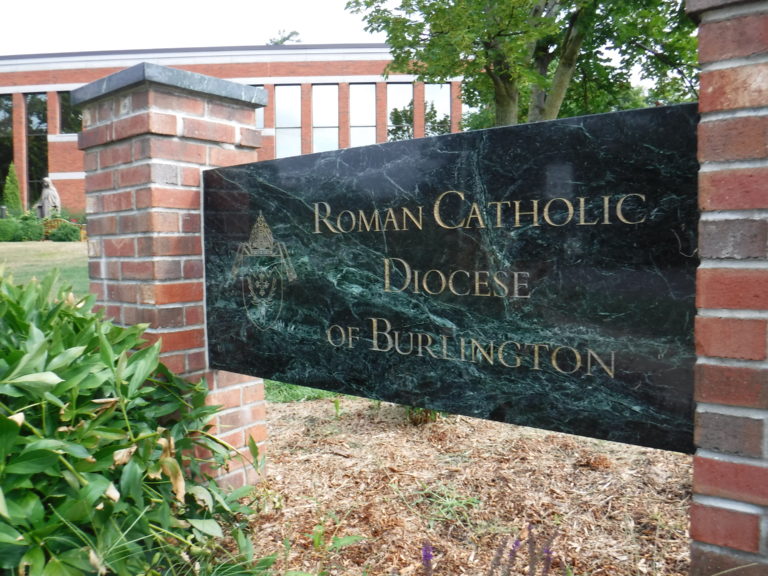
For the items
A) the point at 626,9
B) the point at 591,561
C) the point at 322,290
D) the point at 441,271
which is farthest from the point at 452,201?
the point at 626,9

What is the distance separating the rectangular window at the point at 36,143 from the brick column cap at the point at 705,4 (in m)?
29.4

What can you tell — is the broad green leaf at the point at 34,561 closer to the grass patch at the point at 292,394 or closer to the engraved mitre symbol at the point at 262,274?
the engraved mitre symbol at the point at 262,274

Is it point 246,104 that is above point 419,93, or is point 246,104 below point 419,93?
below

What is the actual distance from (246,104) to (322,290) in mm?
1097

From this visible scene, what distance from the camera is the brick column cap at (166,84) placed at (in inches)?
96.5

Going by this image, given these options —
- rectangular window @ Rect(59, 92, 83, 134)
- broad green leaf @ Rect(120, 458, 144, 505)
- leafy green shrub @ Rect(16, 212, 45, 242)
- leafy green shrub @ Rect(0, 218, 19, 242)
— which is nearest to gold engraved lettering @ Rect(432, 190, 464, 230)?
broad green leaf @ Rect(120, 458, 144, 505)

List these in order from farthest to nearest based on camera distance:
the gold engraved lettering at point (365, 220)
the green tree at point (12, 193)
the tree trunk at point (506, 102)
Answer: the green tree at point (12, 193) → the tree trunk at point (506, 102) → the gold engraved lettering at point (365, 220)

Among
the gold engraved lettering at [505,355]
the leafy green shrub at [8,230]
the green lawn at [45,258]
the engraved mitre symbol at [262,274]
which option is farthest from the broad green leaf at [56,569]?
the leafy green shrub at [8,230]

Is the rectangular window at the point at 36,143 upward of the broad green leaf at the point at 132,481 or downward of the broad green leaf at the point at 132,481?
upward

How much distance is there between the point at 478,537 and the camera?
94.8 inches

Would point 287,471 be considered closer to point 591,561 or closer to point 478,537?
point 478,537

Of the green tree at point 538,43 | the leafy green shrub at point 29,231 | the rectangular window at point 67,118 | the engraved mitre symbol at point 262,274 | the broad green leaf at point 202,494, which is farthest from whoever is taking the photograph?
the rectangular window at point 67,118

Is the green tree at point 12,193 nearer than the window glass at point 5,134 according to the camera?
Yes

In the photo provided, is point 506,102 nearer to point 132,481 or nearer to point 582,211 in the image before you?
point 582,211
